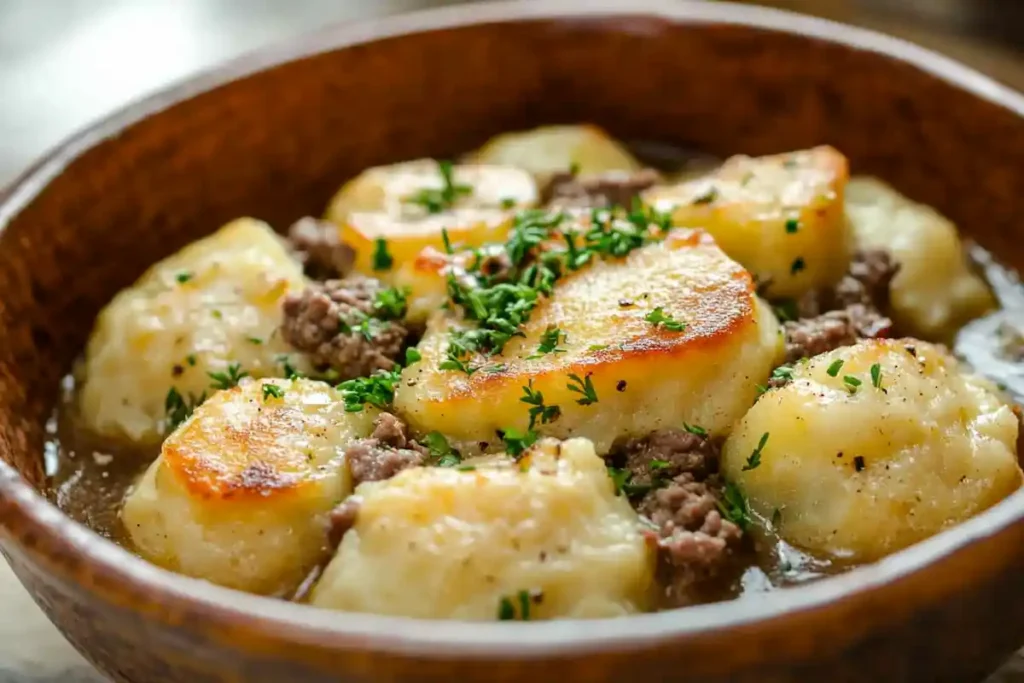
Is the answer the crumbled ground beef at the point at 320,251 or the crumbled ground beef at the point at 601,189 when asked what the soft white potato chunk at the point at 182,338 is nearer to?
the crumbled ground beef at the point at 320,251

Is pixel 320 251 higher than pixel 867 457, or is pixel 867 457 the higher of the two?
pixel 320 251

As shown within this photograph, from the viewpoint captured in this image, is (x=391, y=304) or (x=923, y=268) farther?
(x=923, y=268)

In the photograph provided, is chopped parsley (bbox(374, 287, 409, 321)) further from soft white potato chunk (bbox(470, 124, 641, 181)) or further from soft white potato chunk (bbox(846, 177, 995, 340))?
soft white potato chunk (bbox(846, 177, 995, 340))

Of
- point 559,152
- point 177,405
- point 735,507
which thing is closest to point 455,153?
point 559,152

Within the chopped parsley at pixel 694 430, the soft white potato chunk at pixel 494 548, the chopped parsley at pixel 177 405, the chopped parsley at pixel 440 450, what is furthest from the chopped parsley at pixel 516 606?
the chopped parsley at pixel 177 405

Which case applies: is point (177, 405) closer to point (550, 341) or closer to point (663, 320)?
point (550, 341)

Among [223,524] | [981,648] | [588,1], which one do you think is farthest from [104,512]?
[588,1]

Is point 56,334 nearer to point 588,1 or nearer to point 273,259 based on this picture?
point 273,259
